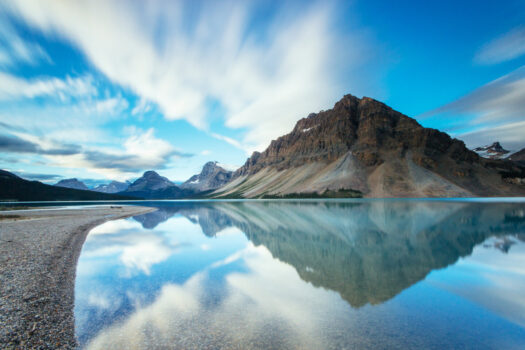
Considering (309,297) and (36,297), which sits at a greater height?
(36,297)

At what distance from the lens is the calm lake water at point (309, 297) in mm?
8540

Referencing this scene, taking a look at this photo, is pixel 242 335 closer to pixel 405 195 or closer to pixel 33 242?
pixel 33 242

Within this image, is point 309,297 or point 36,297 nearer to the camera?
point 36,297

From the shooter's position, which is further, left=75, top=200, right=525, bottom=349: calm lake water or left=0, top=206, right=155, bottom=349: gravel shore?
left=75, top=200, right=525, bottom=349: calm lake water

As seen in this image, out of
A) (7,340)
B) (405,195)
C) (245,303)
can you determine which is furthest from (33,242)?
(405,195)

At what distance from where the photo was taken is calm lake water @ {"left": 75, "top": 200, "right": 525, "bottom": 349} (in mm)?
8540

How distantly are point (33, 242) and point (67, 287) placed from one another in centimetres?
1507

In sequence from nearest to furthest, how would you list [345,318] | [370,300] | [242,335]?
[242,335], [345,318], [370,300]

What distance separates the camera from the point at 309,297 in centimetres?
1238

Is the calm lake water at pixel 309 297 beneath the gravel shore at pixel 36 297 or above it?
beneath

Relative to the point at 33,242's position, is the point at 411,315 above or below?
below

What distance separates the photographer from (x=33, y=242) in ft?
79.2

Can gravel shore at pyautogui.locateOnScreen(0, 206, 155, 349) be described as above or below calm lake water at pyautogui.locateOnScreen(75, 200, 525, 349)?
above

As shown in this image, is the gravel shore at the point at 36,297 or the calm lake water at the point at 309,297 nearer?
the gravel shore at the point at 36,297
